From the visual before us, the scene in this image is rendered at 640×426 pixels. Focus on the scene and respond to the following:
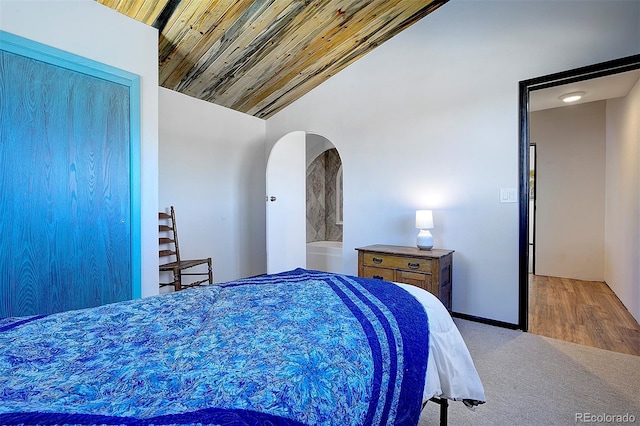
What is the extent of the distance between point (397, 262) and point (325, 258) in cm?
202

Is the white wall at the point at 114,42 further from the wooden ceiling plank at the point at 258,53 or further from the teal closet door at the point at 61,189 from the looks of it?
the wooden ceiling plank at the point at 258,53

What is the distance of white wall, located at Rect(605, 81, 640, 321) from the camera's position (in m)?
2.79

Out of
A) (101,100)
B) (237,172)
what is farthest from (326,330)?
(237,172)

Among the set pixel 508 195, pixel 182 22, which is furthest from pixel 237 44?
pixel 508 195

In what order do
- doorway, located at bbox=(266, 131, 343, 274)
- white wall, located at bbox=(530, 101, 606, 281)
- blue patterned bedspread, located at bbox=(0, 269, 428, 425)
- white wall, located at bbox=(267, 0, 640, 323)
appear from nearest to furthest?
blue patterned bedspread, located at bbox=(0, 269, 428, 425) < white wall, located at bbox=(267, 0, 640, 323) < doorway, located at bbox=(266, 131, 343, 274) < white wall, located at bbox=(530, 101, 606, 281)

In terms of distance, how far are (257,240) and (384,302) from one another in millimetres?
3315

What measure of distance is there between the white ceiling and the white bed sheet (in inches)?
112

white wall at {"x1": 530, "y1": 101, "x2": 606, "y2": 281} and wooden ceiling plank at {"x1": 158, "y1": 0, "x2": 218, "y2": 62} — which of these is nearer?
wooden ceiling plank at {"x1": 158, "y1": 0, "x2": 218, "y2": 62}

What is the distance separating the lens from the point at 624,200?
10.5 ft

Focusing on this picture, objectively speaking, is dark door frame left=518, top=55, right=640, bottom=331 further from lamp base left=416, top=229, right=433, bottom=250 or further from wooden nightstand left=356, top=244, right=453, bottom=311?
lamp base left=416, top=229, right=433, bottom=250

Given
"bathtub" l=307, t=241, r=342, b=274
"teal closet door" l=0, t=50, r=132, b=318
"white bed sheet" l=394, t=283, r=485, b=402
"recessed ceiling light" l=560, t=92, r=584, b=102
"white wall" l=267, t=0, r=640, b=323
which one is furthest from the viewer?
"bathtub" l=307, t=241, r=342, b=274

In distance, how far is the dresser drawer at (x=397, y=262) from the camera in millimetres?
2642

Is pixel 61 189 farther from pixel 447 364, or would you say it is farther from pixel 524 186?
pixel 524 186

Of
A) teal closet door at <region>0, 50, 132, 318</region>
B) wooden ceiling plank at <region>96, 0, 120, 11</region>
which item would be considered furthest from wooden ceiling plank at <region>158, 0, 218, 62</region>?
teal closet door at <region>0, 50, 132, 318</region>
